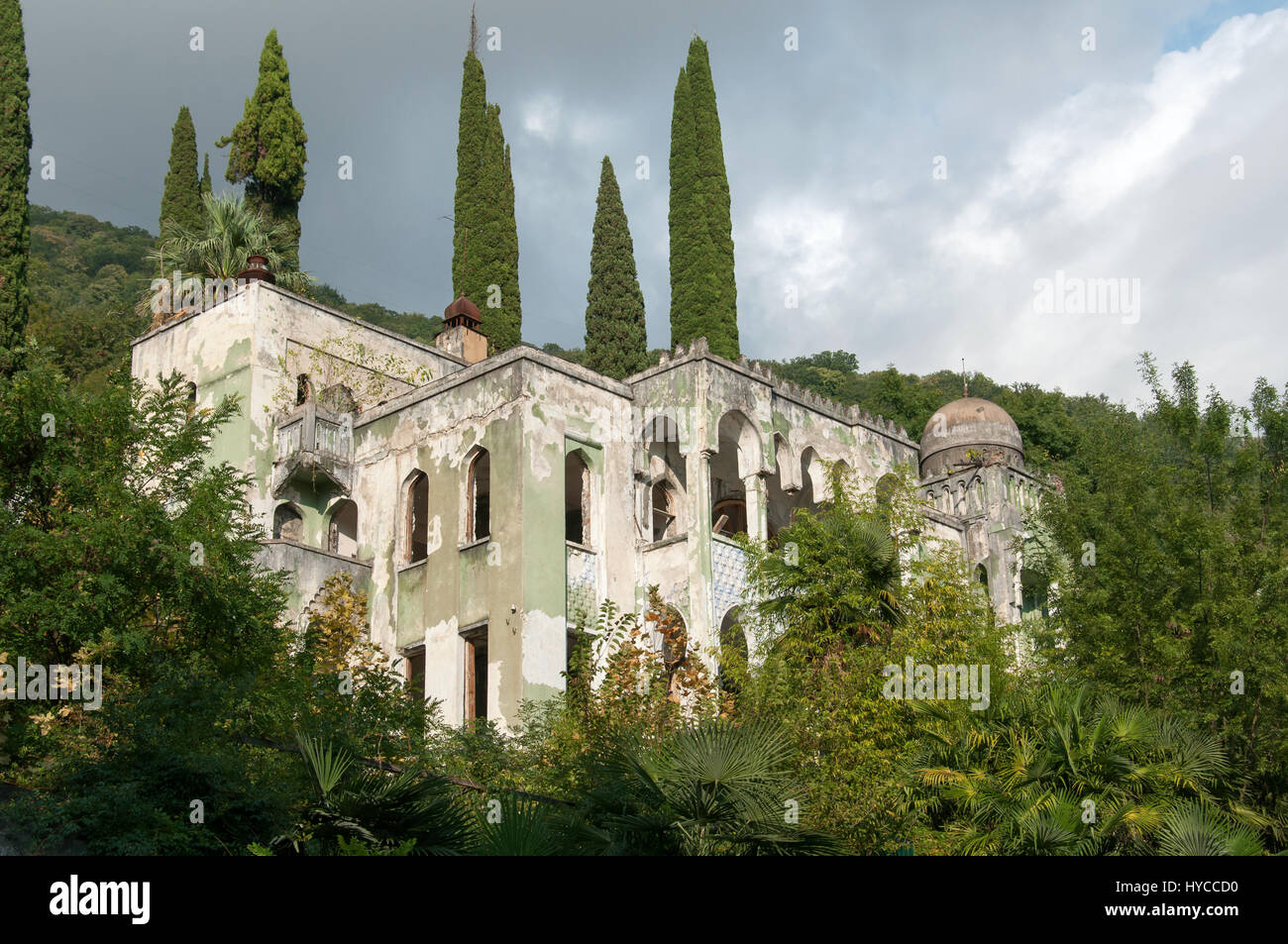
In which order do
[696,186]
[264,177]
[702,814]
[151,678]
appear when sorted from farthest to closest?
[696,186], [264,177], [151,678], [702,814]

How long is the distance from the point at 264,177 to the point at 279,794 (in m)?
29.4

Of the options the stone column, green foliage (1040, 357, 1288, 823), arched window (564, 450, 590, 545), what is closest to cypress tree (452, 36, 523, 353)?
arched window (564, 450, 590, 545)

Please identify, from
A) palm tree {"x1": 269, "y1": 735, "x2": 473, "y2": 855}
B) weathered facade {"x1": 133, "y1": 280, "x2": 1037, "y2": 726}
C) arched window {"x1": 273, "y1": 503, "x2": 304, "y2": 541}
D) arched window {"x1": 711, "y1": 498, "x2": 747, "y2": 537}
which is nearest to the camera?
palm tree {"x1": 269, "y1": 735, "x2": 473, "y2": 855}

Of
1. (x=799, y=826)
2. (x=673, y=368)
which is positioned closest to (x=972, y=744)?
(x=799, y=826)

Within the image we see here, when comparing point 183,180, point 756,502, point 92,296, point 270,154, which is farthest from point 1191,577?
point 92,296

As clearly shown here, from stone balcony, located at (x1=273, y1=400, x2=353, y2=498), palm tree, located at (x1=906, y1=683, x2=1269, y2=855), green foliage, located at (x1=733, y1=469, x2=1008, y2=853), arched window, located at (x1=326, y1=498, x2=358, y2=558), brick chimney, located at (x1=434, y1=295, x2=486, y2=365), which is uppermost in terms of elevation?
brick chimney, located at (x1=434, y1=295, x2=486, y2=365)

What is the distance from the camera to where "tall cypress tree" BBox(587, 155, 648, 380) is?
44812 mm

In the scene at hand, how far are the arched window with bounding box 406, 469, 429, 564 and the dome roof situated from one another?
53.7 feet

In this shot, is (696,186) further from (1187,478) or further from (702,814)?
(702,814)

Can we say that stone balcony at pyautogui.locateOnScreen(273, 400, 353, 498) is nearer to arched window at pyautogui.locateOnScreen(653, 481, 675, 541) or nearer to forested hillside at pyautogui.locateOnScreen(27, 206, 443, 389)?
arched window at pyautogui.locateOnScreen(653, 481, 675, 541)

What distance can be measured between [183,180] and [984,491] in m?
29.0

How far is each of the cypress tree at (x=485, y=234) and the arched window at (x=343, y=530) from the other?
10783 mm

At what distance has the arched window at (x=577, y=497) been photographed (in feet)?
98.5

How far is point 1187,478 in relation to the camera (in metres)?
26.8
